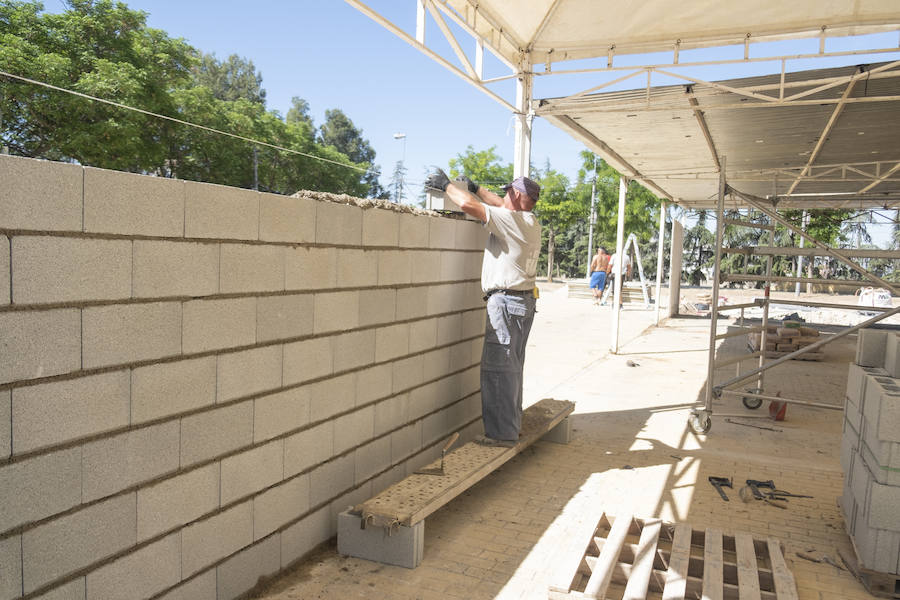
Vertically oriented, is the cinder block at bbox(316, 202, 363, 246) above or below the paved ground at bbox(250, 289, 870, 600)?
above

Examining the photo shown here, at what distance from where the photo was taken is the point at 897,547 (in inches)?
144

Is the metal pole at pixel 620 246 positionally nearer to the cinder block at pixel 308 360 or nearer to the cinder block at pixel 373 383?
the cinder block at pixel 373 383

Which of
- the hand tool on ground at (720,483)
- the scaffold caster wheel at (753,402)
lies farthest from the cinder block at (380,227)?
the scaffold caster wheel at (753,402)

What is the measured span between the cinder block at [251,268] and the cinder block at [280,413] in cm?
57

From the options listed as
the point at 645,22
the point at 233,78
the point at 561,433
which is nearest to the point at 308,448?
the point at 561,433

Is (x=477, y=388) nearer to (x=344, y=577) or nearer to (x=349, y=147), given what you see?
(x=344, y=577)

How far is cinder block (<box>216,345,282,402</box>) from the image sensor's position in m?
3.12

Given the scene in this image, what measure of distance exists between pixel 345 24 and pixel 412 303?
3794 inches

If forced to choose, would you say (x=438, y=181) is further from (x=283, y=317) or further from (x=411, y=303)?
(x=283, y=317)

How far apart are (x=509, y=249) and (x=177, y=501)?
305 centimetres

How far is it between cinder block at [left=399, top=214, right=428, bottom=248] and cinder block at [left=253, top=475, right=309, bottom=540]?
1773mm

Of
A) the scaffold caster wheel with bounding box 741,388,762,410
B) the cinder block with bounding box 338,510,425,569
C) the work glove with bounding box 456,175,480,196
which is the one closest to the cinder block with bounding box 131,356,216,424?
the cinder block with bounding box 338,510,425,569

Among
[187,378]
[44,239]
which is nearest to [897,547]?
[187,378]

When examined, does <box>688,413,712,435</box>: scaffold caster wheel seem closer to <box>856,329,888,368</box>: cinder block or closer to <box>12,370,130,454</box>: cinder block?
<box>856,329,888,368</box>: cinder block
